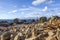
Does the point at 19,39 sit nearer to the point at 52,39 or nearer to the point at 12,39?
the point at 12,39

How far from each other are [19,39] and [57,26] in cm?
1093

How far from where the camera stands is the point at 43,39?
18.5 metres

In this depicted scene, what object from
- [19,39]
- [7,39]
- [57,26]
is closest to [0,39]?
[7,39]

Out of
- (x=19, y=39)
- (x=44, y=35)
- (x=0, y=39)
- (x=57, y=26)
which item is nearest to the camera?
(x=19, y=39)

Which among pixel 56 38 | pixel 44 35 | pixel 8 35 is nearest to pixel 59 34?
pixel 56 38

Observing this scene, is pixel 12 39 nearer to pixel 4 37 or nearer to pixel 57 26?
pixel 4 37

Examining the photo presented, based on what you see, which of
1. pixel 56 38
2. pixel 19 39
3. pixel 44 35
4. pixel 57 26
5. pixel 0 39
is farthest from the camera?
pixel 57 26

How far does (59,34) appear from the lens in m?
15.5

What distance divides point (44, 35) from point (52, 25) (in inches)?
230

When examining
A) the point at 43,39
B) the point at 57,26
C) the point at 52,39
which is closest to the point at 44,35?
the point at 43,39

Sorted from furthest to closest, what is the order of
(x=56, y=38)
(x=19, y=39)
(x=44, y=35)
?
(x=44, y=35) → (x=56, y=38) → (x=19, y=39)

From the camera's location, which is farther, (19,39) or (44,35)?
(44,35)

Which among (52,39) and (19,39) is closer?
(19,39)

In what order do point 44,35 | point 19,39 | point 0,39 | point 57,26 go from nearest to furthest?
point 19,39, point 0,39, point 44,35, point 57,26
